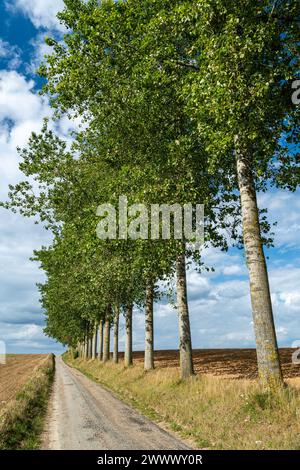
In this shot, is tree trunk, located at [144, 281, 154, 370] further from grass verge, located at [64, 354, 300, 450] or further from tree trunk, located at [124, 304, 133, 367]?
grass verge, located at [64, 354, 300, 450]

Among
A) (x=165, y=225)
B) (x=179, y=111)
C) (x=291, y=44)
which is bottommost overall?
(x=165, y=225)

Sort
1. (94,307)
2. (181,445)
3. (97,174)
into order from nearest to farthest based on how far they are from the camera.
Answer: (181,445)
(97,174)
(94,307)

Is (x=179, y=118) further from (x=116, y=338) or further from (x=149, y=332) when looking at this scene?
(x=116, y=338)

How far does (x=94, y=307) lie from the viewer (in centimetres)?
4284

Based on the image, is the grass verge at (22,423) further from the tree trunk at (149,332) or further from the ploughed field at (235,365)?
the ploughed field at (235,365)

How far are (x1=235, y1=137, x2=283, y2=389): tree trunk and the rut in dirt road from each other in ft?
11.0

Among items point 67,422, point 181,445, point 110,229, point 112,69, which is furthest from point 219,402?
point 112,69

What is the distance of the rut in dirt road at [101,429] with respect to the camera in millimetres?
10820

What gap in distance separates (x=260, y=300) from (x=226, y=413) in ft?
11.6

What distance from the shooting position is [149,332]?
27516mm

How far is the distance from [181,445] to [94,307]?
32.8 metres

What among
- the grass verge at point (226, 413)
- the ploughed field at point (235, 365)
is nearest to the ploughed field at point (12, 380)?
the grass verge at point (226, 413)

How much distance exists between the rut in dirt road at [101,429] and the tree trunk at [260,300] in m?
3.34

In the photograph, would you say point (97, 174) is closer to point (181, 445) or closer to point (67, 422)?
point (67, 422)
